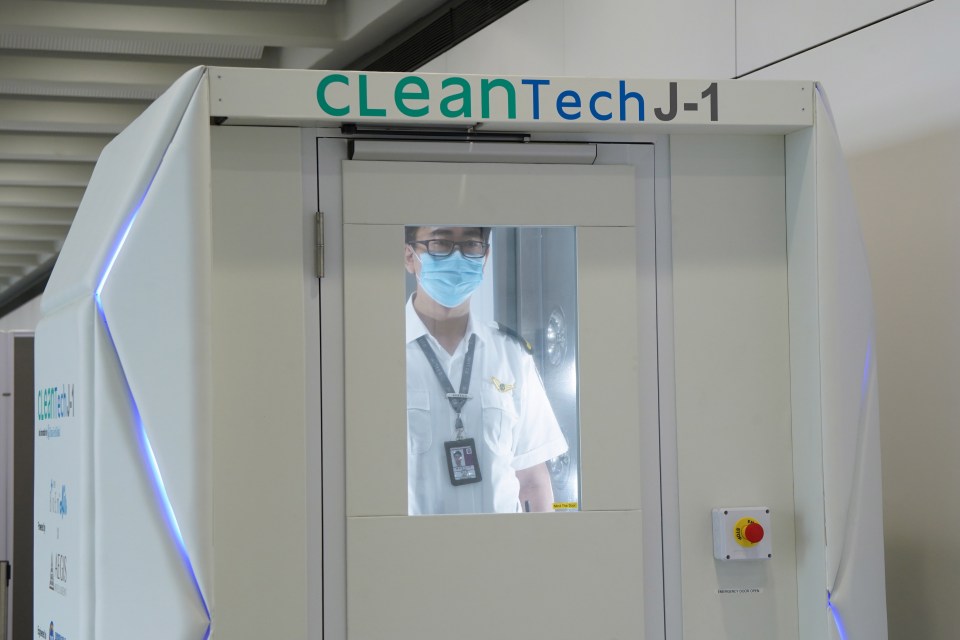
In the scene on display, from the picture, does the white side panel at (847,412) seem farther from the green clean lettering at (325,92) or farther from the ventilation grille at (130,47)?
the ventilation grille at (130,47)

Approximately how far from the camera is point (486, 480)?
2488 millimetres

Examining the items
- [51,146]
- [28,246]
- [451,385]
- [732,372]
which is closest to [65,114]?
[51,146]

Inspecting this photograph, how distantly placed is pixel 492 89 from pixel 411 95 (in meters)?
0.18

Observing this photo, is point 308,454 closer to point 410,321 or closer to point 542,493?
point 410,321

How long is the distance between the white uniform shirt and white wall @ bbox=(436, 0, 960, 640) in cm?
118

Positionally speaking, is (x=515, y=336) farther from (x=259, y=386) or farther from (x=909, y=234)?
(x=909, y=234)

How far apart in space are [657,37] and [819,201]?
2030 millimetres

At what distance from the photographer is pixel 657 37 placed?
4289 mm

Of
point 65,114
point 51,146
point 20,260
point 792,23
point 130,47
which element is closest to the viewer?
point 792,23

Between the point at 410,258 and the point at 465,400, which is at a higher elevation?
the point at 410,258

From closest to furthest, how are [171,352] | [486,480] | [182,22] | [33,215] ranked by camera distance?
[171,352] → [486,480] → [182,22] → [33,215]

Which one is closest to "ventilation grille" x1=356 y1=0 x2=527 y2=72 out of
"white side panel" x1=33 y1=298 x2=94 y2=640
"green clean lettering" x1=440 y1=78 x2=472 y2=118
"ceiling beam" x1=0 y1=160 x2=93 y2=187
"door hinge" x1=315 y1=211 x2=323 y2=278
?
"green clean lettering" x1=440 y1=78 x2=472 y2=118

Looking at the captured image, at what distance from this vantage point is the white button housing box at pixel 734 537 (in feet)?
8.29

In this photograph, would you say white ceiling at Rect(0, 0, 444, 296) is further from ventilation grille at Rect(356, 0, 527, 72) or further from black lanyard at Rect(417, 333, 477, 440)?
black lanyard at Rect(417, 333, 477, 440)
